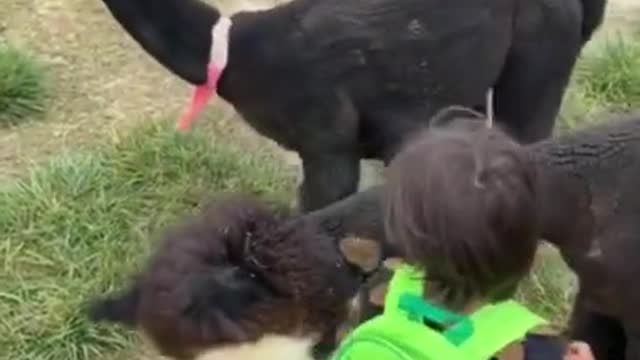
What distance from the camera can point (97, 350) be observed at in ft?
12.0

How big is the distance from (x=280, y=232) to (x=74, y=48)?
102 inches

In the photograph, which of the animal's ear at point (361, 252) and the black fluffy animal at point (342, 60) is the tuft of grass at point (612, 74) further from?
the animal's ear at point (361, 252)

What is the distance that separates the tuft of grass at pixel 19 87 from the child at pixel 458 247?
2399mm

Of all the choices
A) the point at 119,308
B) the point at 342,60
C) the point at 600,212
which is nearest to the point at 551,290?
the point at 342,60

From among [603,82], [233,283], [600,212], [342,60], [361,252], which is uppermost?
[233,283]

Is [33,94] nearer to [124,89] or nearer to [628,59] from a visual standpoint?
[124,89]

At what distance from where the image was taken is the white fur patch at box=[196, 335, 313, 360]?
2324 mm

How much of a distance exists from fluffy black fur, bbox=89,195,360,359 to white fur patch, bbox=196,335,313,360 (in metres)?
0.01

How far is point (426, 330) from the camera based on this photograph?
218 cm

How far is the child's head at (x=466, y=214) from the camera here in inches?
83.6

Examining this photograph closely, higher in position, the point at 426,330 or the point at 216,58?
the point at 426,330

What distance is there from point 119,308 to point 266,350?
0.31 metres

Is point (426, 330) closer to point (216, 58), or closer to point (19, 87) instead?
point (216, 58)

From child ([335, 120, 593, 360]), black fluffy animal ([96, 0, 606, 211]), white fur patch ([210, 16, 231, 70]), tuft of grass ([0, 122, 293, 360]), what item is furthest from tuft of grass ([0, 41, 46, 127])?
child ([335, 120, 593, 360])
